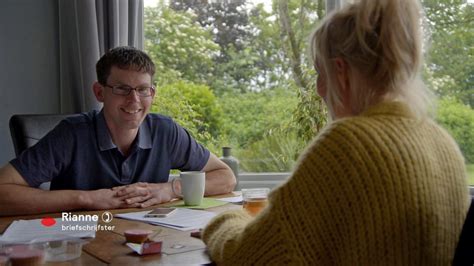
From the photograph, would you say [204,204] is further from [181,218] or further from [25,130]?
[25,130]

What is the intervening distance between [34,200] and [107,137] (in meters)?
0.43

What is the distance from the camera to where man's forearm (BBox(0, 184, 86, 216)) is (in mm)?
1722

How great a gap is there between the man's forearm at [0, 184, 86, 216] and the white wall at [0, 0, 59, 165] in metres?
1.09

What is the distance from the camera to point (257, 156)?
3098 millimetres

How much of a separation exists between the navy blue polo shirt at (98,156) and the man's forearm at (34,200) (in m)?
0.12

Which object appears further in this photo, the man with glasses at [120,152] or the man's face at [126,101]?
the man's face at [126,101]

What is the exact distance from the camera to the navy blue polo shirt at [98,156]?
1.95m

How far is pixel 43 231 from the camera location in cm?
142

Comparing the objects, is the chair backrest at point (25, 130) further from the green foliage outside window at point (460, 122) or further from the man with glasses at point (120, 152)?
the green foliage outside window at point (460, 122)

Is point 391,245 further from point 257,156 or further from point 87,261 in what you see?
point 257,156

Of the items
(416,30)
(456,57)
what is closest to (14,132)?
(416,30)

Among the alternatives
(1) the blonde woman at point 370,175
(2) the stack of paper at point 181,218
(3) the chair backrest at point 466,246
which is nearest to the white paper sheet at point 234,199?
(2) the stack of paper at point 181,218

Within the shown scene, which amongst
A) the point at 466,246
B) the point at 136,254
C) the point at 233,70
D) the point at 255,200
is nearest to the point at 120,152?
the point at 255,200

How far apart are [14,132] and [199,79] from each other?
121 cm
